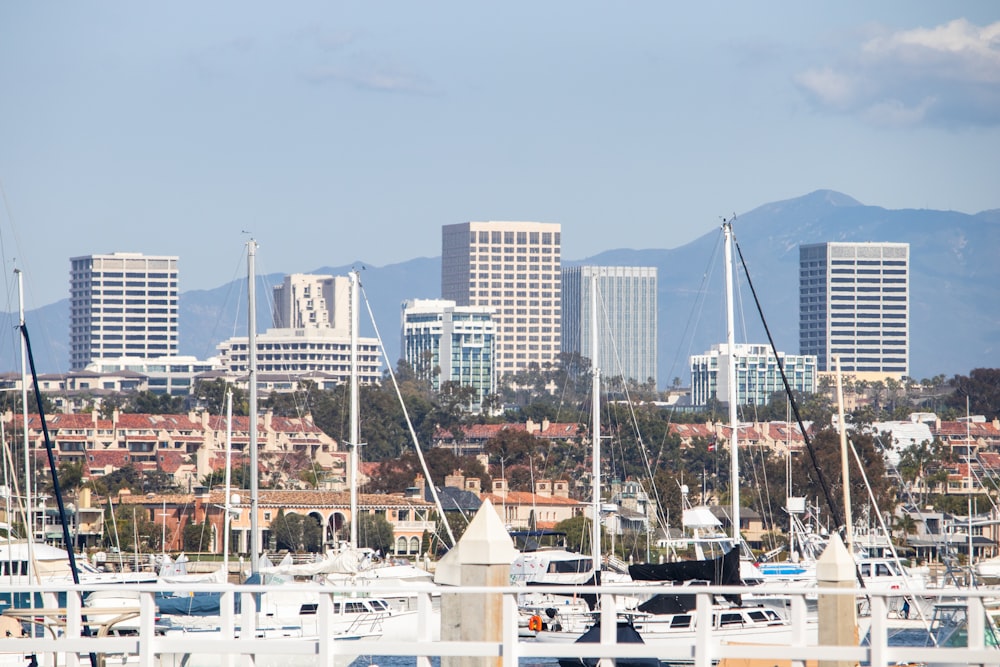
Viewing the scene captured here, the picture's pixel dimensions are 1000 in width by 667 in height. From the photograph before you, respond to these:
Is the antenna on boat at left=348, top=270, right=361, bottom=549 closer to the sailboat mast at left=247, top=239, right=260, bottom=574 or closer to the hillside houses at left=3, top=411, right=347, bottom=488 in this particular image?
the sailboat mast at left=247, top=239, right=260, bottom=574

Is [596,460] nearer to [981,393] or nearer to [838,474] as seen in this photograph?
[838,474]

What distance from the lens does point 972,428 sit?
13875 cm

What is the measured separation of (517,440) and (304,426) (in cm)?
2892

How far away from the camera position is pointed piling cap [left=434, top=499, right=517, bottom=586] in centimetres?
1420

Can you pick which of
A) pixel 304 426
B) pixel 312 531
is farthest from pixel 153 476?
pixel 312 531

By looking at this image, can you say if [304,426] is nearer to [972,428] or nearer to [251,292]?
[972,428]

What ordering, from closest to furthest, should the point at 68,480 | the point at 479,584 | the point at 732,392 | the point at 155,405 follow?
the point at 479,584 < the point at 732,392 < the point at 68,480 < the point at 155,405

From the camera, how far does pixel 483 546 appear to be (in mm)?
14188

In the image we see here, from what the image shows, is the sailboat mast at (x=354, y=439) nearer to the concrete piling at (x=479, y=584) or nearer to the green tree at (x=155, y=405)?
the concrete piling at (x=479, y=584)

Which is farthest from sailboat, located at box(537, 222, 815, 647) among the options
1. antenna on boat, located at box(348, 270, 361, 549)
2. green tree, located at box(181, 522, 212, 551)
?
green tree, located at box(181, 522, 212, 551)

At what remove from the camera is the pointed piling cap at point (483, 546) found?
14.2 meters

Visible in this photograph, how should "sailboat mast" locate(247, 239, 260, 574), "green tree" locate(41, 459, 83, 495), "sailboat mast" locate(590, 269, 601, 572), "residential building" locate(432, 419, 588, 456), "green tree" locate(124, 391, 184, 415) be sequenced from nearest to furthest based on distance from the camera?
"sailboat mast" locate(247, 239, 260, 574) → "sailboat mast" locate(590, 269, 601, 572) → "green tree" locate(41, 459, 83, 495) → "residential building" locate(432, 419, 588, 456) → "green tree" locate(124, 391, 184, 415)

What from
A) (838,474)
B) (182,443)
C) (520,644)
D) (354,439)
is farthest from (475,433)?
(520,644)

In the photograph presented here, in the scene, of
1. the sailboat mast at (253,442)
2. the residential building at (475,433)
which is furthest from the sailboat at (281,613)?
the residential building at (475,433)
